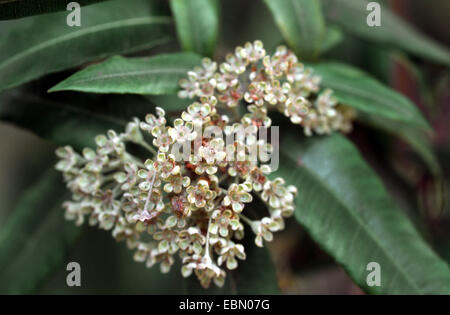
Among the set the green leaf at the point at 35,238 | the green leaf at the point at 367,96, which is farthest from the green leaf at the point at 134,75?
the green leaf at the point at 35,238

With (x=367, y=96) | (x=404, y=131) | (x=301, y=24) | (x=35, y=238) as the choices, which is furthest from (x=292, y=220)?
(x=35, y=238)

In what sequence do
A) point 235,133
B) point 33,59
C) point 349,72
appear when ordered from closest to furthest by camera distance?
point 235,133 → point 33,59 → point 349,72

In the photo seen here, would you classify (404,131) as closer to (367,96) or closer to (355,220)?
(367,96)
